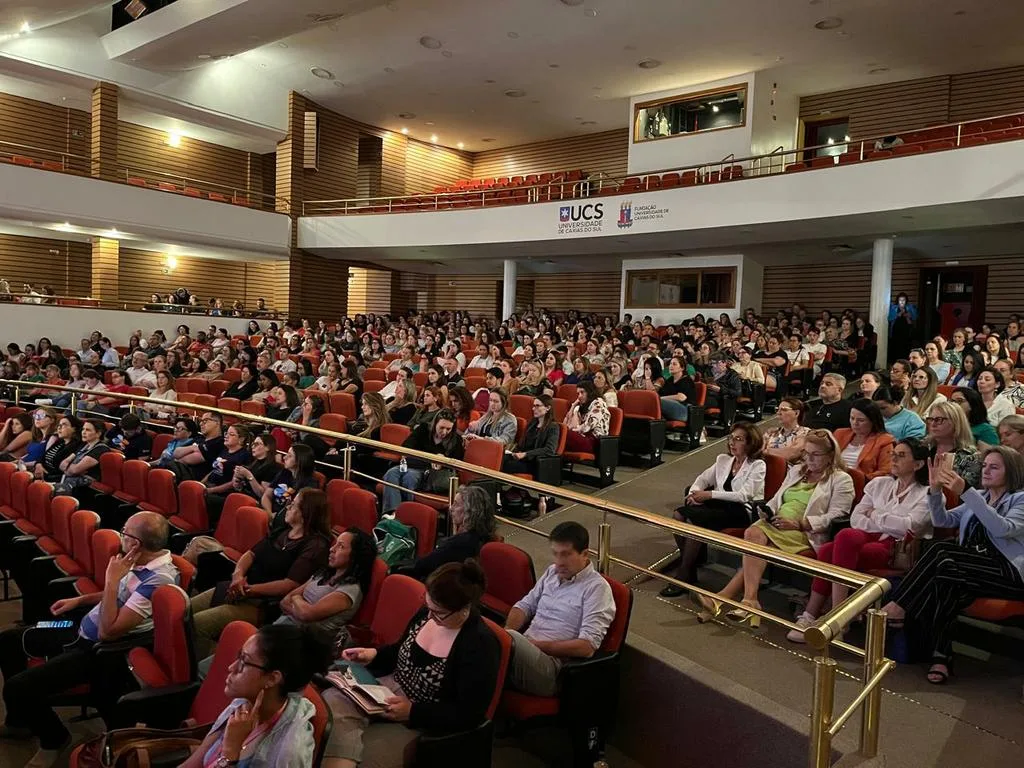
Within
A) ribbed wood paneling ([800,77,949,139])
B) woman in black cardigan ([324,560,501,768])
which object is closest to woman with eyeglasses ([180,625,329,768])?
woman in black cardigan ([324,560,501,768])

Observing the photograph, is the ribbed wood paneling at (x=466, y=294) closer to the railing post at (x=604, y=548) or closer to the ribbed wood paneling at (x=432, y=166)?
the ribbed wood paneling at (x=432, y=166)

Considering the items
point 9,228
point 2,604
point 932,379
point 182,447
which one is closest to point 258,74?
point 9,228

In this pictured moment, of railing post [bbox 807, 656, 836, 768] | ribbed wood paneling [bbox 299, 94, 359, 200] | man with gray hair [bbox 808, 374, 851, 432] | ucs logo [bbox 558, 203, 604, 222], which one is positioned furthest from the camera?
ribbed wood paneling [bbox 299, 94, 359, 200]

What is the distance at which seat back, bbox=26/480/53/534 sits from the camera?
3.85m

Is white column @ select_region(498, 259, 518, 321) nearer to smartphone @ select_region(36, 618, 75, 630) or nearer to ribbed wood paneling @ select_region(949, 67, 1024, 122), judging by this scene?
ribbed wood paneling @ select_region(949, 67, 1024, 122)

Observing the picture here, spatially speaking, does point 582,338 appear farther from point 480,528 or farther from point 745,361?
point 480,528

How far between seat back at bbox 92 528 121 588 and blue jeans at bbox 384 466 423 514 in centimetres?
139

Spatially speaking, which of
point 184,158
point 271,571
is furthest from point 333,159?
point 271,571

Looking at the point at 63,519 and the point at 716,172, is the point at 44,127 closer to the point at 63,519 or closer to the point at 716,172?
the point at 716,172

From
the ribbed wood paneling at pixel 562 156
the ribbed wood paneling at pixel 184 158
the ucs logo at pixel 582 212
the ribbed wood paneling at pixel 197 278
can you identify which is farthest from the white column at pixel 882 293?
the ribbed wood paneling at pixel 197 278

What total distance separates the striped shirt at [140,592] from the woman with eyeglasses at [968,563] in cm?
258

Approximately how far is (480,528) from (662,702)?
939 millimetres

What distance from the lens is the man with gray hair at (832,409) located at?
4.27 meters

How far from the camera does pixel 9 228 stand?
1166 cm
